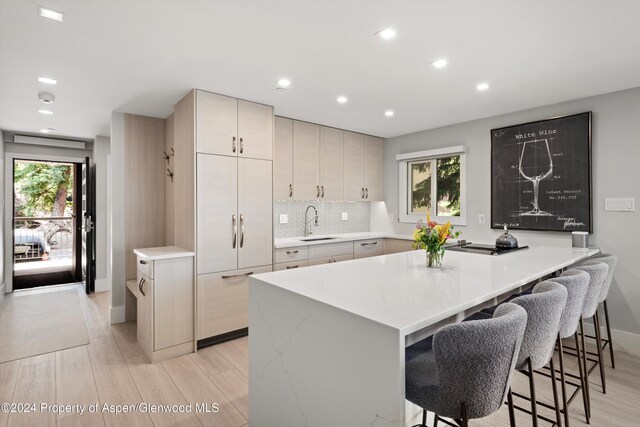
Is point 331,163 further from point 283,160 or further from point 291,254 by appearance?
point 291,254

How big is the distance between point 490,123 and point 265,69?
2.80 metres

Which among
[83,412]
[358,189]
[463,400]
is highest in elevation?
[358,189]

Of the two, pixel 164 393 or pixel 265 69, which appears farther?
pixel 265 69

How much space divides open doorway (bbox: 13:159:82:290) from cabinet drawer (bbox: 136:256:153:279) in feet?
12.0

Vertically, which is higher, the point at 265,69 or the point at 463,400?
the point at 265,69

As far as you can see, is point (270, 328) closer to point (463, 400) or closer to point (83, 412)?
point (463, 400)

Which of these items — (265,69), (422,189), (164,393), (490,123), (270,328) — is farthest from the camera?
(422,189)

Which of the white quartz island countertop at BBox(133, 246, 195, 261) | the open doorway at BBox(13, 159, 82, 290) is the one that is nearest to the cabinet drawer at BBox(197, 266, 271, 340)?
the white quartz island countertop at BBox(133, 246, 195, 261)

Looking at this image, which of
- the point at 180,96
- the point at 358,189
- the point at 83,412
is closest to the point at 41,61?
the point at 180,96

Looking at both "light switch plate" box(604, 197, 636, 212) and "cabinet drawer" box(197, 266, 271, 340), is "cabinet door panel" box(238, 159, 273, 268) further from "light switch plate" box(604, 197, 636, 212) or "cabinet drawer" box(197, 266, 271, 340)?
"light switch plate" box(604, 197, 636, 212)

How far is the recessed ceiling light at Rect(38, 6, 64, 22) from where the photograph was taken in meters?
1.77

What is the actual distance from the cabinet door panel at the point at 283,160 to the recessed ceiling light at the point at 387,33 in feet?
6.74

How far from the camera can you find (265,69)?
102 inches

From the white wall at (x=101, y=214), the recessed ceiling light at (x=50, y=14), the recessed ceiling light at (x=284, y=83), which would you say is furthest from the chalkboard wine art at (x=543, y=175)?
the white wall at (x=101, y=214)
